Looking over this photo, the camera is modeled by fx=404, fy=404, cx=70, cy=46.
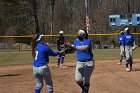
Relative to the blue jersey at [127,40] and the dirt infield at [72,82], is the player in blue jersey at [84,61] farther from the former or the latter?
the blue jersey at [127,40]

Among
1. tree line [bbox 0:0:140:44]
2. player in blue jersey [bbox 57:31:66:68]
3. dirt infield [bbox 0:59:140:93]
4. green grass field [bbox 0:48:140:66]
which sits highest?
tree line [bbox 0:0:140:44]

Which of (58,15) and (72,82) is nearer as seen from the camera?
(72,82)

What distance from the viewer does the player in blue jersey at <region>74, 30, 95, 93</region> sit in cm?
1172

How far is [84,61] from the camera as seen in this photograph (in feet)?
38.5

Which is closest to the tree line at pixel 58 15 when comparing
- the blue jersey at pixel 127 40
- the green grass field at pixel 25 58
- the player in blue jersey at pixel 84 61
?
the green grass field at pixel 25 58

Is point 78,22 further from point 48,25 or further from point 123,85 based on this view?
point 123,85

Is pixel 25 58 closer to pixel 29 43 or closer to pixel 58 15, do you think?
pixel 29 43

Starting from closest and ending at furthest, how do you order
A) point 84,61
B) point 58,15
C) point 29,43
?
1. point 84,61
2. point 29,43
3. point 58,15

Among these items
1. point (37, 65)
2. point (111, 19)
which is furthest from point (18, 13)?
point (37, 65)

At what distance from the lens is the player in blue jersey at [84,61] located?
461 inches

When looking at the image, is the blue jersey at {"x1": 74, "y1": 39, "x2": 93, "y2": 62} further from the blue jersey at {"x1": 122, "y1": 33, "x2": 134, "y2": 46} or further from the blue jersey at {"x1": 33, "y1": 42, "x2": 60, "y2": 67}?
the blue jersey at {"x1": 122, "y1": 33, "x2": 134, "y2": 46}

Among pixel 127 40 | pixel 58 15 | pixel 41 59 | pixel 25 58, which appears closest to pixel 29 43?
pixel 25 58

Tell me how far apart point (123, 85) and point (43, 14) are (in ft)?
218

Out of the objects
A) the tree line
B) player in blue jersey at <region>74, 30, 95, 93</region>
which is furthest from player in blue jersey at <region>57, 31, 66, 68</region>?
the tree line
